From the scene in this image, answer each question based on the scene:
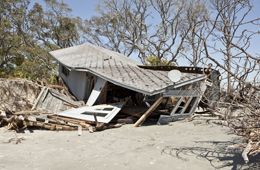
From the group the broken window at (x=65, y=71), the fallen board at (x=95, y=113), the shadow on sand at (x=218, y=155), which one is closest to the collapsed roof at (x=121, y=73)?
the broken window at (x=65, y=71)

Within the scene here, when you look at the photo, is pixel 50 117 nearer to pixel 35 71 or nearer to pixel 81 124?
pixel 81 124

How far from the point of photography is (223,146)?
10.1 meters

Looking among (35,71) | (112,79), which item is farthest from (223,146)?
(35,71)

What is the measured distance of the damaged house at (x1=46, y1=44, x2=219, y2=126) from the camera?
1431 centimetres

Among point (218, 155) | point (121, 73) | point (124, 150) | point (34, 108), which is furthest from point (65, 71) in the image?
point (218, 155)

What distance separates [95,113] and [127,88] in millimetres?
1832

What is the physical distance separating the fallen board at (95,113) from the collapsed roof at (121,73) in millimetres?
1271

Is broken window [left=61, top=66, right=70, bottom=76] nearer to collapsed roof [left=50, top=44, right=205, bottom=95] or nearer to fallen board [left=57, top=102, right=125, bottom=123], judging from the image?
collapsed roof [left=50, top=44, right=205, bottom=95]

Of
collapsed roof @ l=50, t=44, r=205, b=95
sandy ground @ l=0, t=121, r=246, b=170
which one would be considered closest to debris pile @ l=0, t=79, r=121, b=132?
sandy ground @ l=0, t=121, r=246, b=170

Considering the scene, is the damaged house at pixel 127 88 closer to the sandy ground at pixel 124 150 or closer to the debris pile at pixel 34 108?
the debris pile at pixel 34 108

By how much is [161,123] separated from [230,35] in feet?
27.9

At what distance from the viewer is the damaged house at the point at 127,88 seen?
1431 cm

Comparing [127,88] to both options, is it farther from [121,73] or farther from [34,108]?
[34,108]

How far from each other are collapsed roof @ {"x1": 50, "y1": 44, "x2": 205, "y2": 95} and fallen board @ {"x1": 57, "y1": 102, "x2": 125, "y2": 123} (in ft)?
4.17
